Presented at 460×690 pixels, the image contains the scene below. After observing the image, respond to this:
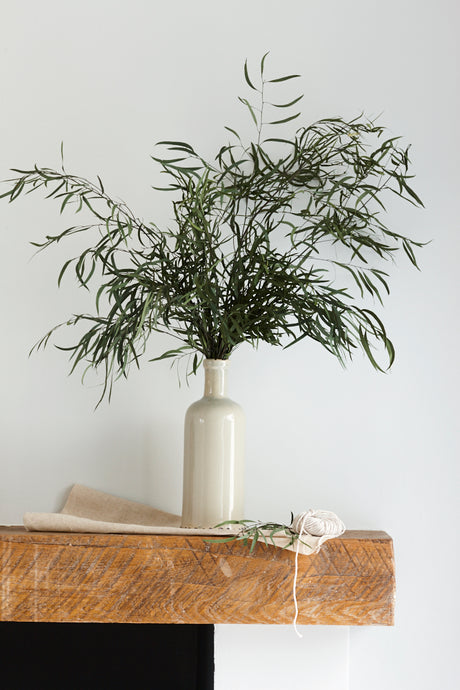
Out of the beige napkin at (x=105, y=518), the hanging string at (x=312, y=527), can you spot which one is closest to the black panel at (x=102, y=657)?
the beige napkin at (x=105, y=518)

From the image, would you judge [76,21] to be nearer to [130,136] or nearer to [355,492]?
[130,136]

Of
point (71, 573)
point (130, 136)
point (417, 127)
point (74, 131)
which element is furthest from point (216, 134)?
point (71, 573)

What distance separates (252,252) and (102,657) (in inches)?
29.2

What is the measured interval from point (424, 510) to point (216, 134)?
0.82 meters

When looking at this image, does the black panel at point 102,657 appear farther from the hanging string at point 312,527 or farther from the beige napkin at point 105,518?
the hanging string at point 312,527

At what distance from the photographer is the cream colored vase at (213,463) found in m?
1.12

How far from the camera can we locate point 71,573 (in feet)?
3.48

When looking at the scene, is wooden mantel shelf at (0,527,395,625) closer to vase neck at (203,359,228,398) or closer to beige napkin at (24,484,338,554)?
beige napkin at (24,484,338,554)

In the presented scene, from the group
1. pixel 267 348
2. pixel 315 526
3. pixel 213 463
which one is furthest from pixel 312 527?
pixel 267 348

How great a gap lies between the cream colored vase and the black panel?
0.25 m

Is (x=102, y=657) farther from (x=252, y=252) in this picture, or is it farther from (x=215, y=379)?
(x=252, y=252)

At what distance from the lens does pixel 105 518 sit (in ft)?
4.24

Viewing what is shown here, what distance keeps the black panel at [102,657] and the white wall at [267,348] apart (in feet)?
0.72

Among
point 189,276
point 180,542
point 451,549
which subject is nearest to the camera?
point 180,542
